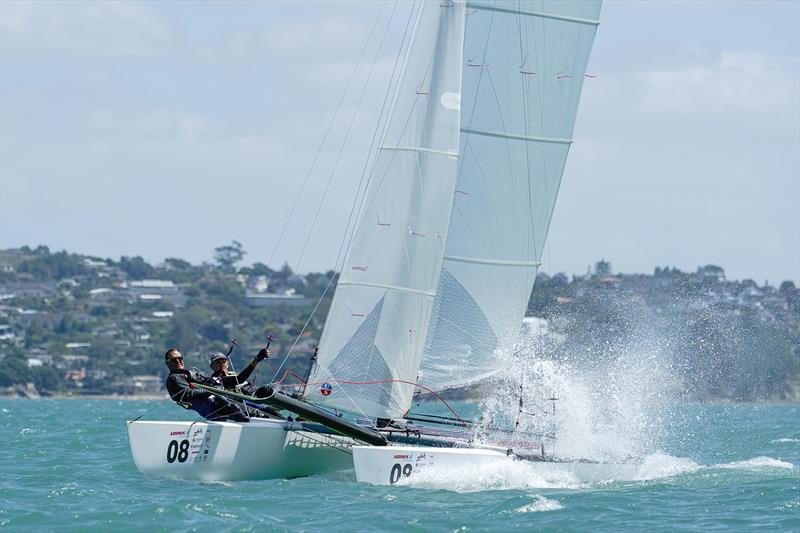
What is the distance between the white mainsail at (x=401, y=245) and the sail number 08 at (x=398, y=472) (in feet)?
4.61

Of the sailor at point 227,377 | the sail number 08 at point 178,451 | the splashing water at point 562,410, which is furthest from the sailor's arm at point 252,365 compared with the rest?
the splashing water at point 562,410

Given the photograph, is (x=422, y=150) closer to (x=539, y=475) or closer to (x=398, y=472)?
(x=398, y=472)

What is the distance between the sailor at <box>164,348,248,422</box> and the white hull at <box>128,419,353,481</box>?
10.8 inches

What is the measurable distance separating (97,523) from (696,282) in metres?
46.7

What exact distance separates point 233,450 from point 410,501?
2.41 m

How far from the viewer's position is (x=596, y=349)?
106 feet

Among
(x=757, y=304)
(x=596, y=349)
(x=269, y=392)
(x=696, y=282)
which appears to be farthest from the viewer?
(x=696, y=282)

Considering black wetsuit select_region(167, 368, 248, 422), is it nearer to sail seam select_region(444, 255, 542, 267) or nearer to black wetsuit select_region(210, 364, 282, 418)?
black wetsuit select_region(210, 364, 282, 418)

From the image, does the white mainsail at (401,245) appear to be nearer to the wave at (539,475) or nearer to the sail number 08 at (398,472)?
the sail number 08 at (398,472)

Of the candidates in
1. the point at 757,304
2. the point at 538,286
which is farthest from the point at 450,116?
the point at 757,304

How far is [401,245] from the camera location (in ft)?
56.6

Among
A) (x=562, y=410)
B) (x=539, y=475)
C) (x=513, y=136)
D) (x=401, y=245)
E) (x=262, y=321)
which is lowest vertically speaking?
(x=539, y=475)

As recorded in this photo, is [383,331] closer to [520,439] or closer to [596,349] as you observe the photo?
[520,439]

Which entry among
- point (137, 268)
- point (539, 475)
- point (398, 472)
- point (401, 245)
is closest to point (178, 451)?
point (398, 472)
